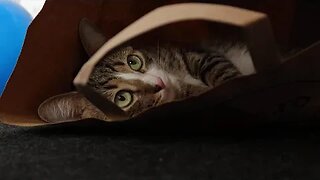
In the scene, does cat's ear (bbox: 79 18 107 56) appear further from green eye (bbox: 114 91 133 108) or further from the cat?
green eye (bbox: 114 91 133 108)

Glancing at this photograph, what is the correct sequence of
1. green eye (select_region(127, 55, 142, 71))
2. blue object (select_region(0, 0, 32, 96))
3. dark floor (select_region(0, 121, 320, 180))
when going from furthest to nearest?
blue object (select_region(0, 0, 32, 96)) → green eye (select_region(127, 55, 142, 71)) → dark floor (select_region(0, 121, 320, 180))

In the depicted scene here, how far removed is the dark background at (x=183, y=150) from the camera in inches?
25.2

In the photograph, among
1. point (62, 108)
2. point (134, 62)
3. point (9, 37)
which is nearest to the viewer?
point (62, 108)

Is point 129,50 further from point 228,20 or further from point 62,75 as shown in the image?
point 228,20

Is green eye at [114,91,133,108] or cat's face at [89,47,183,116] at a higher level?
cat's face at [89,47,183,116]

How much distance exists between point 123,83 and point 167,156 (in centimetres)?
43

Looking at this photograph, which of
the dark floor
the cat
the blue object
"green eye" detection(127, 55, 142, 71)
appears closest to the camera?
the dark floor

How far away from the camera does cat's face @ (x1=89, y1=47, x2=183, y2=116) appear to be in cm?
104

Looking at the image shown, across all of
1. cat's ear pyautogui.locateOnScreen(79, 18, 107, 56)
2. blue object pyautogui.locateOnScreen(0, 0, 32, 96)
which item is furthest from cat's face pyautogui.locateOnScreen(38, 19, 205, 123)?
blue object pyautogui.locateOnScreen(0, 0, 32, 96)

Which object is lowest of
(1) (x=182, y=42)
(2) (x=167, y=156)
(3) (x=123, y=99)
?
(2) (x=167, y=156)

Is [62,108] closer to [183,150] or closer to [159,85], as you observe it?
[159,85]

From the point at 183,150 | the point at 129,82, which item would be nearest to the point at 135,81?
the point at 129,82

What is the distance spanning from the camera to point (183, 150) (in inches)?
28.8

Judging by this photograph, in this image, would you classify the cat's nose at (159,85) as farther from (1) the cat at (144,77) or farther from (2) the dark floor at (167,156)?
(2) the dark floor at (167,156)
